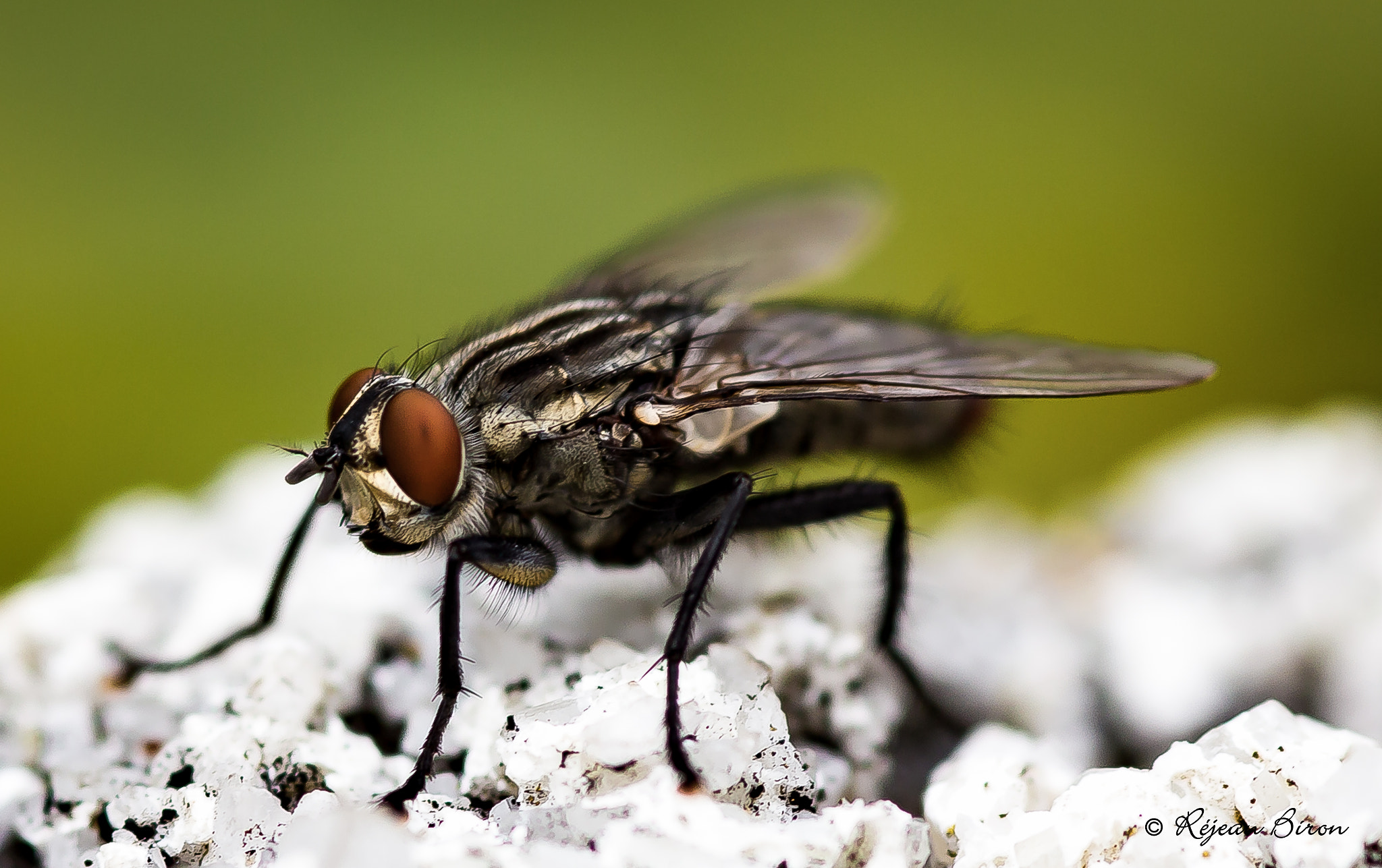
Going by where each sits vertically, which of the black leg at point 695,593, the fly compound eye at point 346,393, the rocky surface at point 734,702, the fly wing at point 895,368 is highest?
the fly compound eye at point 346,393

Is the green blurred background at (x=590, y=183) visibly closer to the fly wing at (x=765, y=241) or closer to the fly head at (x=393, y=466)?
the fly wing at (x=765, y=241)

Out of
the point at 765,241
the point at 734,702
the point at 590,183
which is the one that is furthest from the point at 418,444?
the point at 590,183

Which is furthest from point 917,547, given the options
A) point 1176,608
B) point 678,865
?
point 678,865

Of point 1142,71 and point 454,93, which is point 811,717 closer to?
point 454,93

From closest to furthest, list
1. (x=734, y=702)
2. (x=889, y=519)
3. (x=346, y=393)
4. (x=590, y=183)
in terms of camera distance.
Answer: (x=734, y=702)
(x=346, y=393)
(x=889, y=519)
(x=590, y=183)

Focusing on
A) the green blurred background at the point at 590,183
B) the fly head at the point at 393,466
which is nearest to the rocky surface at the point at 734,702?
the fly head at the point at 393,466

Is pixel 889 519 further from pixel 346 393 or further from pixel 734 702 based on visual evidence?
pixel 346 393
